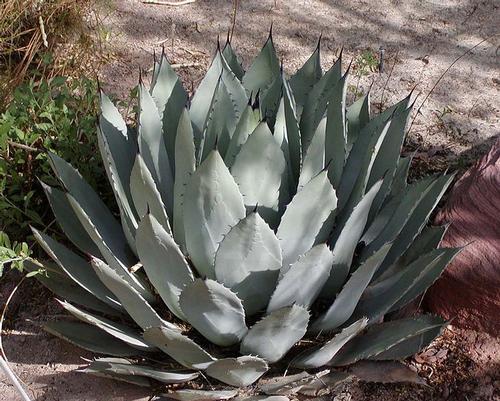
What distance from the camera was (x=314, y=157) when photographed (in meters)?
2.07

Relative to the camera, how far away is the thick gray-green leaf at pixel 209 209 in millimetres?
1866

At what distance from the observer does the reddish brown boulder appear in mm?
2424

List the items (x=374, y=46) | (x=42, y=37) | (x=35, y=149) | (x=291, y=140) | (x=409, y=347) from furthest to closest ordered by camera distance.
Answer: (x=374, y=46) → (x=42, y=37) → (x=35, y=149) → (x=409, y=347) → (x=291, y=140)

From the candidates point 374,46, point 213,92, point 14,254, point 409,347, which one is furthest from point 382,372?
point 374,46

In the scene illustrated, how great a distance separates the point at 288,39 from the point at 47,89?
1.62m

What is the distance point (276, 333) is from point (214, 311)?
0.19 metres

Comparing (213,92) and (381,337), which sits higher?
(213,92)

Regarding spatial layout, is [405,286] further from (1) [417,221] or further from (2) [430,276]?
(1) [417,221]

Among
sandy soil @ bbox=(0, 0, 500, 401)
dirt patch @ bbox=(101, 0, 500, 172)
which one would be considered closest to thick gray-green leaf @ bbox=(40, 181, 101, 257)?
sandy soil @ bbox=(0, 0, 500, 401)

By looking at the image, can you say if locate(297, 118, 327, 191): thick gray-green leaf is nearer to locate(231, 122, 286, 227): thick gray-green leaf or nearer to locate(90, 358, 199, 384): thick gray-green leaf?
locate(231, 122, 286, 227): thick gray-green leaf

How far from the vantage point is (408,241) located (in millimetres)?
2316

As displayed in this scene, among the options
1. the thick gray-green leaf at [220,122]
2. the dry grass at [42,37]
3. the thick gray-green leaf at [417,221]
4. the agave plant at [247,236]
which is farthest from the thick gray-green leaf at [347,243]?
the dry grass at [42,37]

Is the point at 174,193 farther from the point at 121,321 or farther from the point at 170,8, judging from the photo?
the point at 170,8

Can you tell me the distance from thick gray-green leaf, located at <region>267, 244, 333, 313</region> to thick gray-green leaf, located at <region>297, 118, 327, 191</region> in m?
0.22
